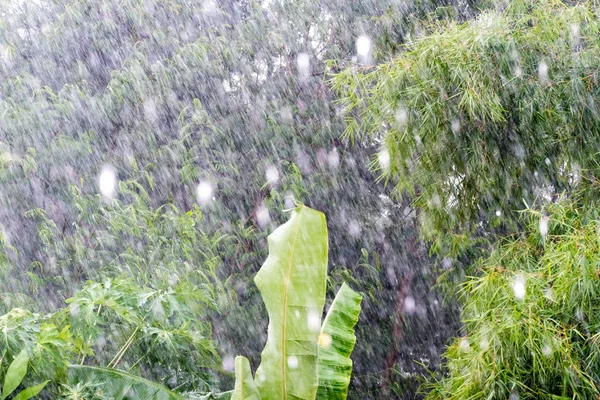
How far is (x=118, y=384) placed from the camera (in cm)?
201

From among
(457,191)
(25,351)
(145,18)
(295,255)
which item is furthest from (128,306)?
(145,18)

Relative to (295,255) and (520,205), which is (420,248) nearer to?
(520,205)

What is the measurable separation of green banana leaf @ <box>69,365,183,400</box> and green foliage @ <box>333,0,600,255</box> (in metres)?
1.47

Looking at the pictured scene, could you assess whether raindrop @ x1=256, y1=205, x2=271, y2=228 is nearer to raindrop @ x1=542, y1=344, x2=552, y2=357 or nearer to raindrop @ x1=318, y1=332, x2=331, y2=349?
raindrop @ x1=318, y1=332, x2=331, y2=349

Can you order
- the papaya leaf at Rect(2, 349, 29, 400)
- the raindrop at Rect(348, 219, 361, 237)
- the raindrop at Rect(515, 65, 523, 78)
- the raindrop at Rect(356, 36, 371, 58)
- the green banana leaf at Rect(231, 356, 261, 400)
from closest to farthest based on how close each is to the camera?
1. the papaya leaf at Rect(2, 349, 29, 400)
2. the green banana leaf at Rect(231, 356, 261, 400)
3. the raindrop at Rect(515, 65, 523, 78)
4. the raindrop at Rect(356, 36, 371, 58)
5. the raindrop at Rect(348, 219, 361, 237)

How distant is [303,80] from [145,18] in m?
1.13

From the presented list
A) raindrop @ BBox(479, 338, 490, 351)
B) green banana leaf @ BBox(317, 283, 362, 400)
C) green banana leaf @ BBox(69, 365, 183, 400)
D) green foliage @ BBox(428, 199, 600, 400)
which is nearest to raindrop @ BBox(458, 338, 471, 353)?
green foliage @ BBox(428, 199, 600, 400)

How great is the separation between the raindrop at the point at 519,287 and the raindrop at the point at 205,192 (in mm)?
1986

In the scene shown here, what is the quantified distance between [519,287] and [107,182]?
2.40 m

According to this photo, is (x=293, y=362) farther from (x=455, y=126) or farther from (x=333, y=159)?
(x=333, y=159)

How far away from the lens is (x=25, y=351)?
171cm

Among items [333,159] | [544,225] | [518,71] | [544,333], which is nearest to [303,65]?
[333,159]

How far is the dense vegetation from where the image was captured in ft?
6.73

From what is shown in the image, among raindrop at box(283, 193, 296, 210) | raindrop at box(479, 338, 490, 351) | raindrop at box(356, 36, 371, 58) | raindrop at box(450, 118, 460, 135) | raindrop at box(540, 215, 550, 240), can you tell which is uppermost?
raindrop at box(356, 36, 371, 58)
